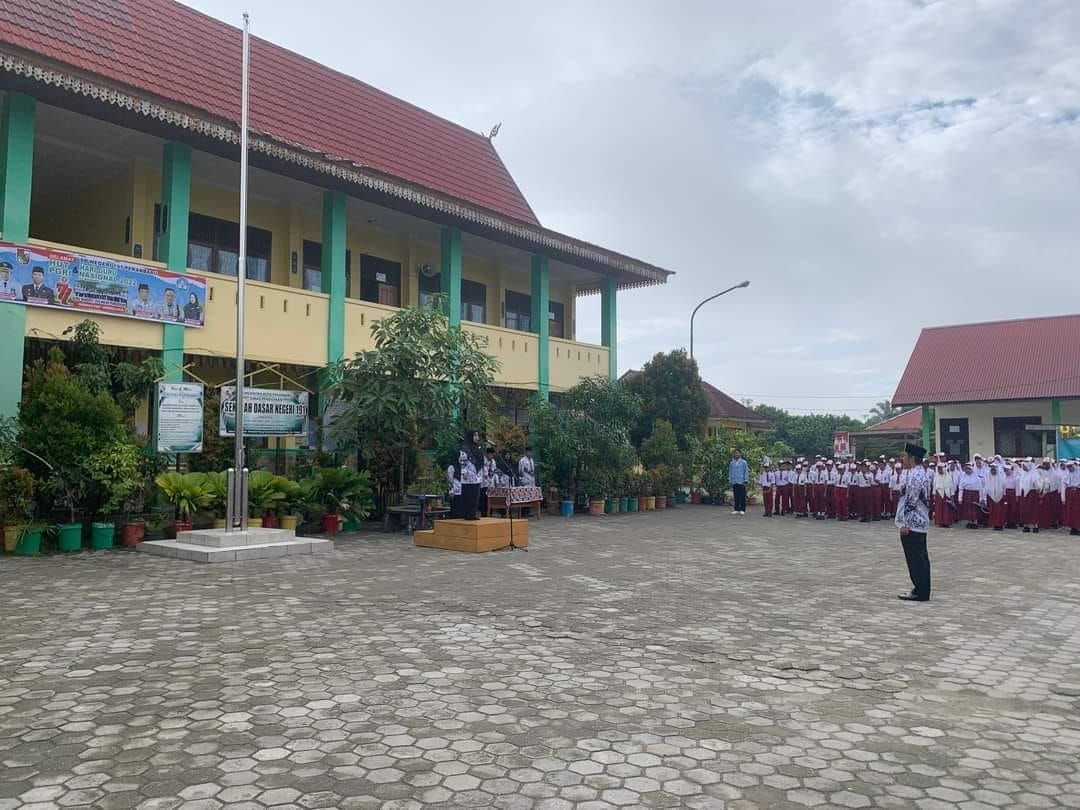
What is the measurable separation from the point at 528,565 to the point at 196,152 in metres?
9.63

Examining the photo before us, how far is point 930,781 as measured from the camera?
11.4ft

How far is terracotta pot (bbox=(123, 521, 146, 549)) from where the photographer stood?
11145 millimetres

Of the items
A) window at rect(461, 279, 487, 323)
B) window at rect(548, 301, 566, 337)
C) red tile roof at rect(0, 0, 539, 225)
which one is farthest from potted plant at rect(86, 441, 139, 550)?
window at rect(548, 301, 566, 337)

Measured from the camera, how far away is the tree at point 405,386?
13539mm

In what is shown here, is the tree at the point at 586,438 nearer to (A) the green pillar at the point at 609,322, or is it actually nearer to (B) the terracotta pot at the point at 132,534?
(A) the green pillar at the point at 609,322

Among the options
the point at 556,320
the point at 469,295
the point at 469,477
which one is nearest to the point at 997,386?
the point at 556,320

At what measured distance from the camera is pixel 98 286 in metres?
12.1

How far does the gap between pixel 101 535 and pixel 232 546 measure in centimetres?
201

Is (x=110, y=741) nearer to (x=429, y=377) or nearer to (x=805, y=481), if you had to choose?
(x=429, y=377)

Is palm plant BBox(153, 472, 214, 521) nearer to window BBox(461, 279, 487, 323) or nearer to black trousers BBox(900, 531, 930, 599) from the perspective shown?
black trousers BBox(900, 531, 930, 599)

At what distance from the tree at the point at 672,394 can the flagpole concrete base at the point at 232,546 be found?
43.5 ft

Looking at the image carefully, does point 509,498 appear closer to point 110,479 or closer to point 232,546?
point 232,546

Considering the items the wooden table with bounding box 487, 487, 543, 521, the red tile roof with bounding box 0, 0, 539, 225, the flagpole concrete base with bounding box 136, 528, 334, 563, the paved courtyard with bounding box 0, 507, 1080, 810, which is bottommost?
the paved courtyard with bounding box 0, 507, 1080, 810

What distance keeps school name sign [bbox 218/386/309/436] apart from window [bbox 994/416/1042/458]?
2642cm
